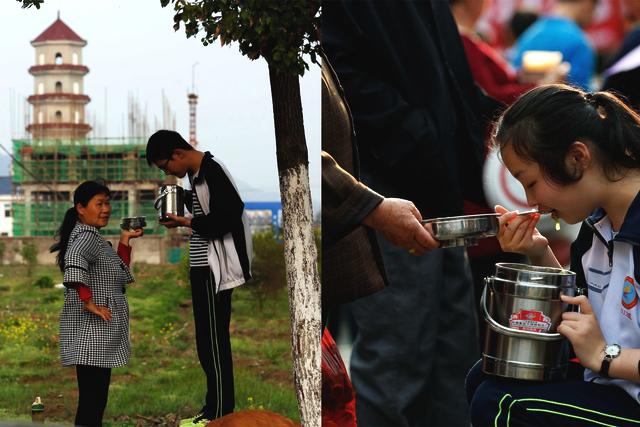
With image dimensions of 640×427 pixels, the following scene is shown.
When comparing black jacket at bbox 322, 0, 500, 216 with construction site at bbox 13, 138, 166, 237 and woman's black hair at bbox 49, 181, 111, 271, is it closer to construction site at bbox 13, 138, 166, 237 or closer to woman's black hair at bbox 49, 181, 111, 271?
woman's black hair at bbox 49, 181, 111, 271

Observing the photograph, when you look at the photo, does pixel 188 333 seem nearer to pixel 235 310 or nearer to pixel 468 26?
pixel 235 310

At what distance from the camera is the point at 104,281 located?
16.3 feet

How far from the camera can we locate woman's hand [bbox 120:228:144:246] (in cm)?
518

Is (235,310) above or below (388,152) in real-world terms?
below

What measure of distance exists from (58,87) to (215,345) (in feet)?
5.92

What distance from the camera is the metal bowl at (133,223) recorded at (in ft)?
17.0

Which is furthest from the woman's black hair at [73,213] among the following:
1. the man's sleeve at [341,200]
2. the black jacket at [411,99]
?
the black jacket at [411,99]

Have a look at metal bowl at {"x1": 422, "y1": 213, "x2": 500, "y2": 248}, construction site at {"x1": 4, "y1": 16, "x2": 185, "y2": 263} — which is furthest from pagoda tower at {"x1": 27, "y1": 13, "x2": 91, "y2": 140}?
metal bowl at {"x1": 422, "y1": 213, "x2": 500, "y2": 248}

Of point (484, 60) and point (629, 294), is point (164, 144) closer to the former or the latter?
point (484, 60)

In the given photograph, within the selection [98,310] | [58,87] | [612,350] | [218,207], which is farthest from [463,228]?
[58,87]

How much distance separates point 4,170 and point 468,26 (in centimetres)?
328

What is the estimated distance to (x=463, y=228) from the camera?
12.5ft

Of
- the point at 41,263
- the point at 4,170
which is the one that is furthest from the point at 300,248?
the point at 4,170

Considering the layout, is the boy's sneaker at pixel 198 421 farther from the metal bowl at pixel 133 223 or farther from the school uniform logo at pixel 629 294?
the school uniform logo at pixel 629 294
